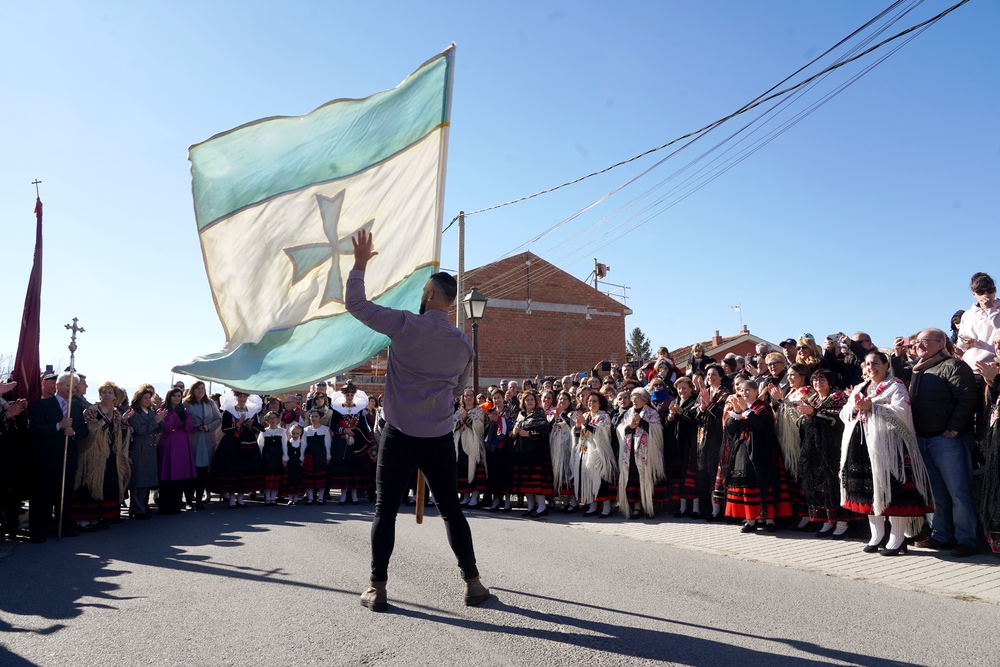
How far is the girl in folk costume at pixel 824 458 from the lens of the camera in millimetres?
7996

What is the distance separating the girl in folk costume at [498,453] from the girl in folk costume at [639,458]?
210 centimetres

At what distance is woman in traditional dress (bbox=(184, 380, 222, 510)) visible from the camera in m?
12.5

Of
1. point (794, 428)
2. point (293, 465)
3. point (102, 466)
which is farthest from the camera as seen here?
point (293, 465)

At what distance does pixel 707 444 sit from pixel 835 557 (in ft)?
10.0

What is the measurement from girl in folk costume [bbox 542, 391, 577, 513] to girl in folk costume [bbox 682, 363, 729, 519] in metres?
1.88

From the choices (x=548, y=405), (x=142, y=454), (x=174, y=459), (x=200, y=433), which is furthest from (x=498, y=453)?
(x=142, y=454)

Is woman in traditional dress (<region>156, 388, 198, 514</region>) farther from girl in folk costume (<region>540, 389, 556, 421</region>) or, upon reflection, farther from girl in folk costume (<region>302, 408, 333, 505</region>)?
girl in folk costume (<region>540, 389, 556, 421</region>)

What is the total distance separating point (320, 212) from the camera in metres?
5.45

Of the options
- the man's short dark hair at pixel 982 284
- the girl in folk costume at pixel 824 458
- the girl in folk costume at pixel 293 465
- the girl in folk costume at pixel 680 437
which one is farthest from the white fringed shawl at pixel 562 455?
the man's short dark hair at pixel 982 284

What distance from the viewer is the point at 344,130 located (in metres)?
5.62

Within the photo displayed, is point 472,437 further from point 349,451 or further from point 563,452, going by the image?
point 349,451

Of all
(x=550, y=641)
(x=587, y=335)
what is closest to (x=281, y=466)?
(x=550, y=641)

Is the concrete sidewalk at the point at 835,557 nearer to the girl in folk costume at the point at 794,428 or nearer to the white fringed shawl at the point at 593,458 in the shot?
the girl in folk costume at the point at 794,428

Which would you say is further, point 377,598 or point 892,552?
point 892,552
